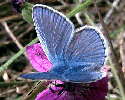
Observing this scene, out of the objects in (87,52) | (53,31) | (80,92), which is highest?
(53,31)

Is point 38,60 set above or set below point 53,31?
below

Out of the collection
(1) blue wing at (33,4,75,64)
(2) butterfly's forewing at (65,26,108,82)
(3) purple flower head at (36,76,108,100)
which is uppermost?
(1) blue wing at (33,4,75,64)

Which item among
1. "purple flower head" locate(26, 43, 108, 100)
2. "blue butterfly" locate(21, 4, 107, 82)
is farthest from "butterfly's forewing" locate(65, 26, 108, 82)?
"purple flower head" locate(26, 43, 108, 100)

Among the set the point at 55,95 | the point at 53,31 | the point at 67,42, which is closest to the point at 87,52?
the point at 67,42

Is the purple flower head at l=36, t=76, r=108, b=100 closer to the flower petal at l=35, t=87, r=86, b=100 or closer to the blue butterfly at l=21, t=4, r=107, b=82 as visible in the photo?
the flower petal at l=35, t=87, r=86, b=100

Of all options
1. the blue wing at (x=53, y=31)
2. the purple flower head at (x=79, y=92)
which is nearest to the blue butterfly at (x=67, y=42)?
the blue wing at (x=53, y=31)

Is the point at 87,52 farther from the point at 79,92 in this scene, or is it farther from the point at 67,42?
the point at 79,92

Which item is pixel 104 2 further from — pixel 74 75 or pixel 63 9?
pixel 74 75
